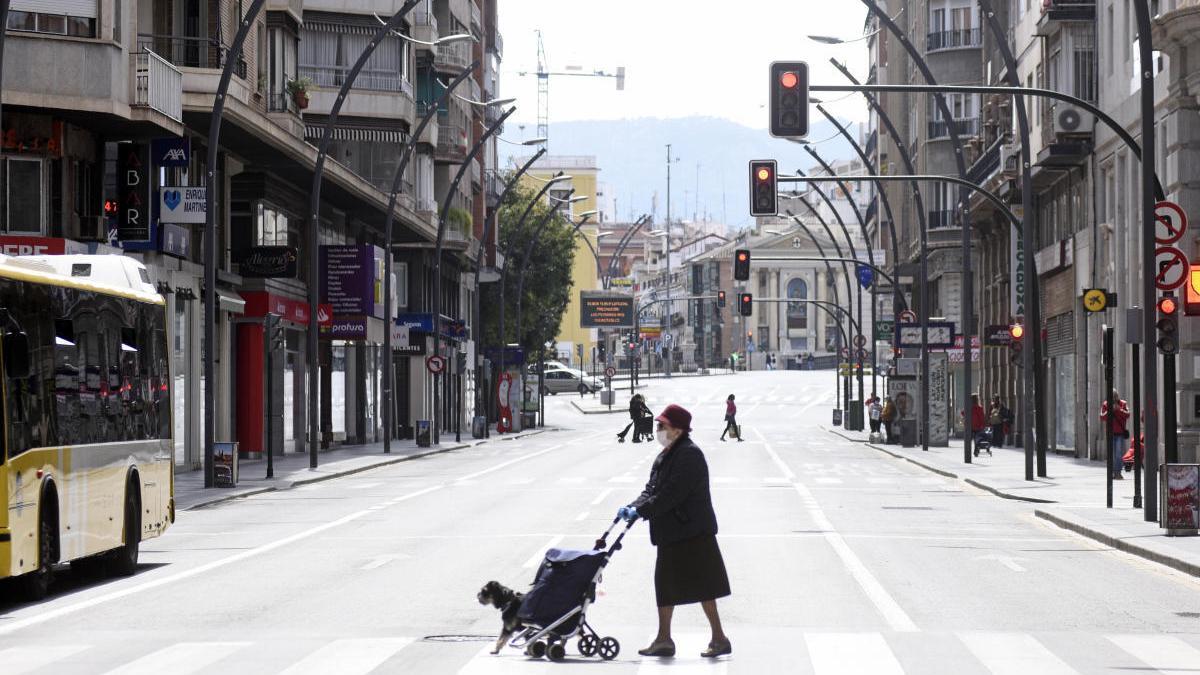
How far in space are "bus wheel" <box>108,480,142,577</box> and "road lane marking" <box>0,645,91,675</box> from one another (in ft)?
19.0

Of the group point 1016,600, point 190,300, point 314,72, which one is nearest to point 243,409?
point 190,300

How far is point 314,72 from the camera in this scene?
6400 centimetres

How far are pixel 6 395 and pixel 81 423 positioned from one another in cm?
215

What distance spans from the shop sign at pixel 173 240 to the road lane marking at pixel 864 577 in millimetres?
14216

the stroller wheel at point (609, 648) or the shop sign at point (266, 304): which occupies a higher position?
the shop sign at point (266, 304)

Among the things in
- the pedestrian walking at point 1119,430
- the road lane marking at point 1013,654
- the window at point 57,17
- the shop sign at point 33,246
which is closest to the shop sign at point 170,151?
the window at point 57,17

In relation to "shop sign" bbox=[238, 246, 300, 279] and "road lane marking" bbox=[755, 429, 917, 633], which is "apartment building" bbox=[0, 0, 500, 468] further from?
"road lane marking" bbox=[755, 429, 917, 633]

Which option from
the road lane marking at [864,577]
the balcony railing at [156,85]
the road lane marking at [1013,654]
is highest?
the balcony railing at [156,85]

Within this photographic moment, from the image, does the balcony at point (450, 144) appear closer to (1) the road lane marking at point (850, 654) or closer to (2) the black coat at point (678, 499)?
(1) the road lane marking at point (850, 654)

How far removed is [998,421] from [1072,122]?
742 inches

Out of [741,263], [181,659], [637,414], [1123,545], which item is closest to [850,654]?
[181,659]

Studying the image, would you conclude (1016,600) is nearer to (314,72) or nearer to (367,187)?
(367,187)

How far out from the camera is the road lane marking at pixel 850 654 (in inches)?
453

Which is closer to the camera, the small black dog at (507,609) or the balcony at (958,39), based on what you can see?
the small black dog at (507,609)
